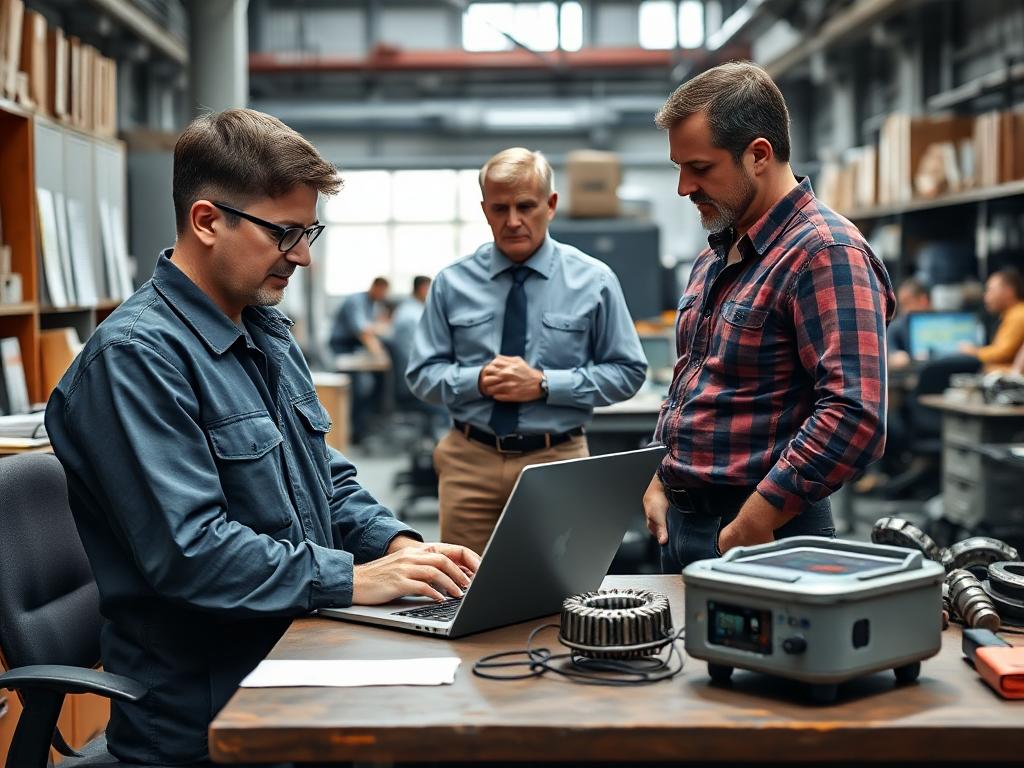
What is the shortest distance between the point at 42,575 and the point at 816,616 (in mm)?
1204

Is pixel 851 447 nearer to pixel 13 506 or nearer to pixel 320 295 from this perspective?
pixel 13 506

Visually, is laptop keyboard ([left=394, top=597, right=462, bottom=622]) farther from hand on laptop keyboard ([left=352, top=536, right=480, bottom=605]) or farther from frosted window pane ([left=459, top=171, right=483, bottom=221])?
frosted window pane ([left=459, top=171, right=483, bottom=221])

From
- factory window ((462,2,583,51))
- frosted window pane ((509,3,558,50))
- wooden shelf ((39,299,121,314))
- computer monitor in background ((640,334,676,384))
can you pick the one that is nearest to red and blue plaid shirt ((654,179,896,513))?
wooden shelf ((39,299,121,314))

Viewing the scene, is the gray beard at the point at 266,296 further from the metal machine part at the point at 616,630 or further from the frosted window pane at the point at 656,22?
the frosted window pane at the point at 656,22

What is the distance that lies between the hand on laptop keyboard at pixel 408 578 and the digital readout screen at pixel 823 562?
437 mm

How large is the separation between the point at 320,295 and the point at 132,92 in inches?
163

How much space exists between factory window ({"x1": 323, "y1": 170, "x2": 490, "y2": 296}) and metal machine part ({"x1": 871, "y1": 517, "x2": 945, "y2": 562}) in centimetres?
1187

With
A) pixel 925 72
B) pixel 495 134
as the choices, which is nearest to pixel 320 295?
pixel 495 134

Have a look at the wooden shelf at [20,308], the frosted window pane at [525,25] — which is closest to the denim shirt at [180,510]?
the wooden shelf at [20,308]

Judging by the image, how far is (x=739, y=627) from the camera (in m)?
1.17

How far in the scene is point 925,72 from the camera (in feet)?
28.1

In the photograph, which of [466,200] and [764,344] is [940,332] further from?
[466,200]

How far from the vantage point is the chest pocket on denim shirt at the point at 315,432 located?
1.69 meters

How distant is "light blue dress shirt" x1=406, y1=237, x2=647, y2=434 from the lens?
2.87 meters
